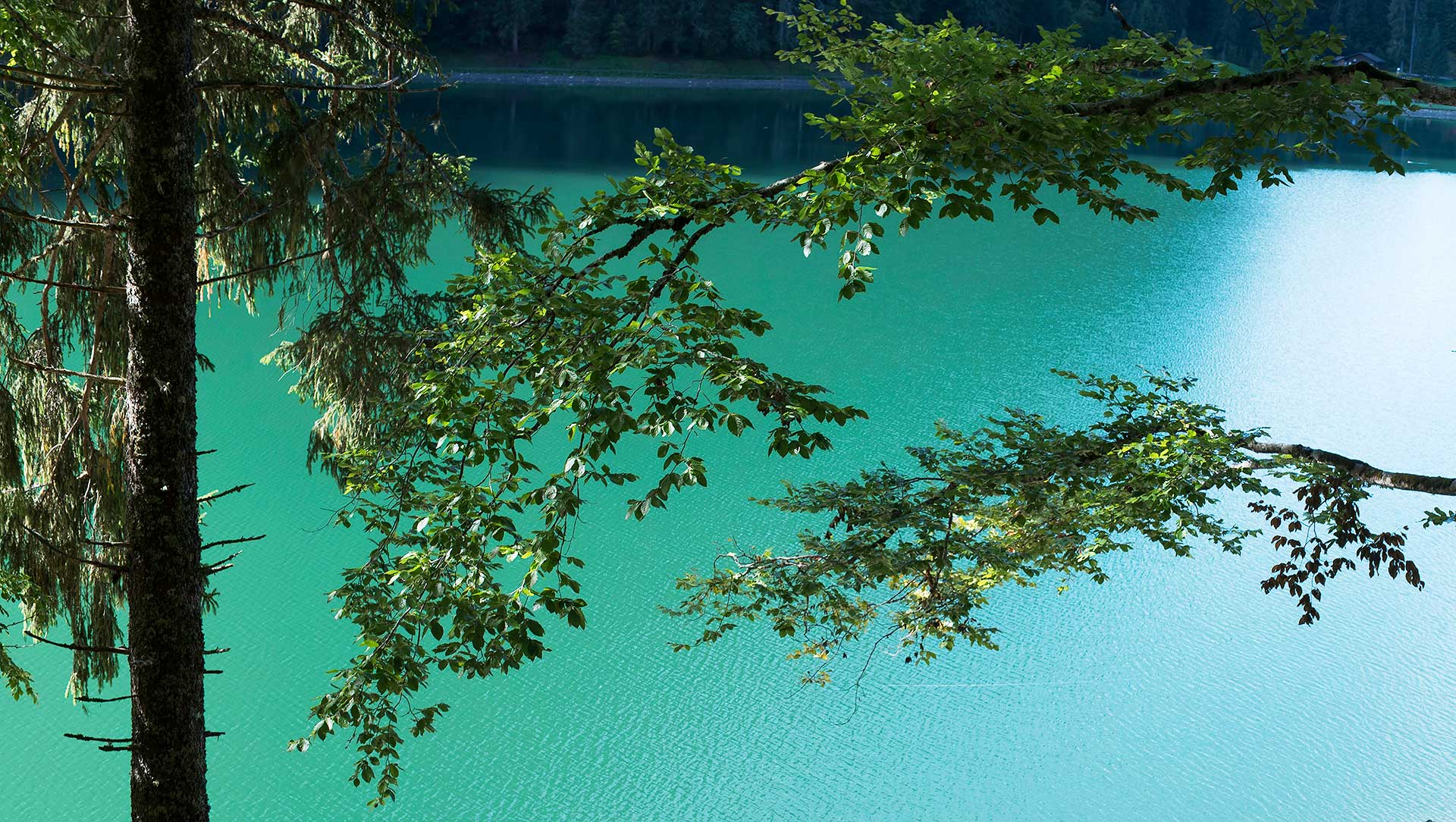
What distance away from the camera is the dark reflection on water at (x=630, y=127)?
21.6m

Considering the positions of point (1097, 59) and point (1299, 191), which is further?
point (1299, 191)

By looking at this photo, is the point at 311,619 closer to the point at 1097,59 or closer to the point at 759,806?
the point at 759,806

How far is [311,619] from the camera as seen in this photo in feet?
23.3

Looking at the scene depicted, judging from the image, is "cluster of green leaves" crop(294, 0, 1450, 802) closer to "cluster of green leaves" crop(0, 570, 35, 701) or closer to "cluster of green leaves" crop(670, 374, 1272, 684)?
"cluster of green leaves" crop(670, 374, 1272, 684)

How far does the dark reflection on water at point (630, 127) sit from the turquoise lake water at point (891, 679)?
387 inches

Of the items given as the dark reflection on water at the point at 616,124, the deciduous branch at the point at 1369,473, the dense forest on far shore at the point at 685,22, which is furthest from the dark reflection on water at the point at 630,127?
the deciduous branch at the point at 1369,473

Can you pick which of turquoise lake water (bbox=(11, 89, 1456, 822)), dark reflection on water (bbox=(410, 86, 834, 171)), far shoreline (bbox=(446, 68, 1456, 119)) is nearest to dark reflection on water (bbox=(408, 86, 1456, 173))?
dark reflection on water (bbox=(410, 86, 834, 171))

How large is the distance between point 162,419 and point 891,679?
4.92 metres

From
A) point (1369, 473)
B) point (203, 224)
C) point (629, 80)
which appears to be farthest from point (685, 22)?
point (1369, 473)

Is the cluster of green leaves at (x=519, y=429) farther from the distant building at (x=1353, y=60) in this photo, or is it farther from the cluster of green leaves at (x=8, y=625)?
the distant building at (x=1353, y=60)

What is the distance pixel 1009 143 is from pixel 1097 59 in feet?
2.60

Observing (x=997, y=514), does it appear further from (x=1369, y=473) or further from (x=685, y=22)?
(x=685, y=22)

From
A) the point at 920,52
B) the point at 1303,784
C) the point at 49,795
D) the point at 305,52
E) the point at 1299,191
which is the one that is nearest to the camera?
the point at 920,52

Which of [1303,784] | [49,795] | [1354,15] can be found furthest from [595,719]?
[1354,15]
